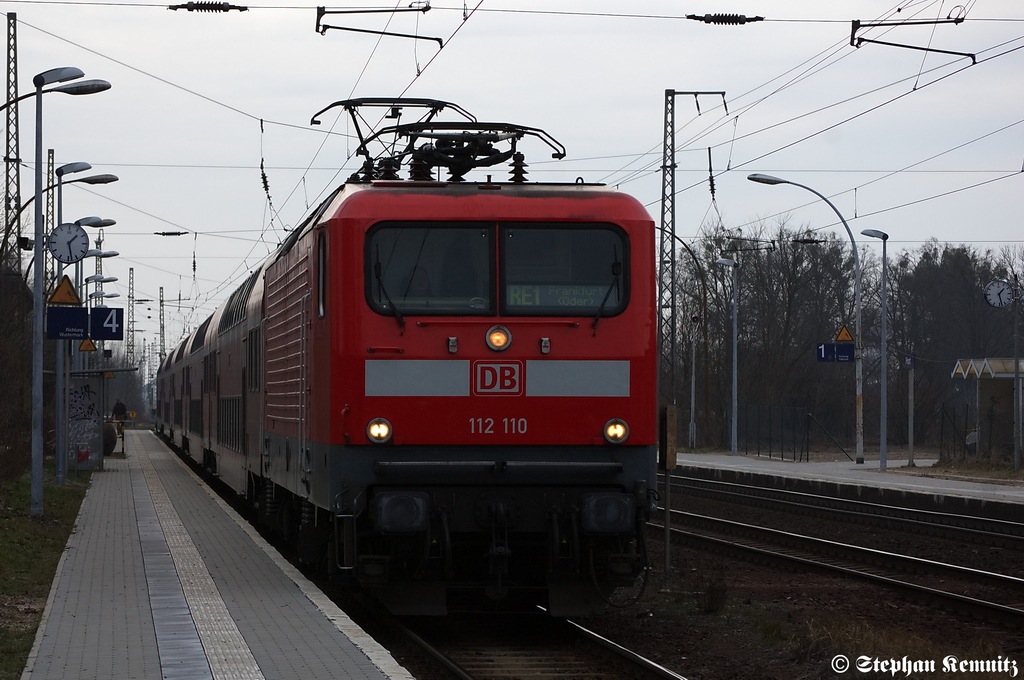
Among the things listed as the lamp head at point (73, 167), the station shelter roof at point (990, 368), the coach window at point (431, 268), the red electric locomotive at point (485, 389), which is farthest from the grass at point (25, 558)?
the station shelter roof at point (990, 368)

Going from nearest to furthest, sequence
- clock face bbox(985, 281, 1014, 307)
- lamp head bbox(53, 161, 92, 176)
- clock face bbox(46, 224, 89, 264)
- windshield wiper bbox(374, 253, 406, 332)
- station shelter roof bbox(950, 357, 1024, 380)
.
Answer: windshield wiper bbox(374, 253, 406, 332)
clock face bbox(46, 224, 89, 264)
lamp head bbox(53, 161, 92, 176)
clock face bbox(985, 281, 1014, 307)
station shelter roof bbox(950, 357, 1024, 380)

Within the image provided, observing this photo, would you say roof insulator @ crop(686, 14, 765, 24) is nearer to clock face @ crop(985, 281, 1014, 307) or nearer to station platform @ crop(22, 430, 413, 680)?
station platform @ crop(22, 430, 413, 680)

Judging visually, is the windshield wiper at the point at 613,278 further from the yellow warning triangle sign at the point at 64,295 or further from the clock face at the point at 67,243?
the yellow warning triangle sign at the point at 64,295

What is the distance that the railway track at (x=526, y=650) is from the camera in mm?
8461

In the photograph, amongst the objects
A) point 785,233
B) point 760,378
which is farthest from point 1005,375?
point 785,233

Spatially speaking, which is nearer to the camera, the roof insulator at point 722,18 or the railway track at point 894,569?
the railway track at point 894,569

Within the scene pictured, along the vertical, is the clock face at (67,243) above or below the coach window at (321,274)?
above

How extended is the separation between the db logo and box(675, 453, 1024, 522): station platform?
44.3ft

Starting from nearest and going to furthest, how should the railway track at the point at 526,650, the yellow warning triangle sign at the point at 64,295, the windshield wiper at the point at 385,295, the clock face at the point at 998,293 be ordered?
the railway track at the point at 526,650 → the windshield wiper at the point at 385,295 → the yellow warning triangle sign at the point at 64,295 → the clock face at the point at 998,293

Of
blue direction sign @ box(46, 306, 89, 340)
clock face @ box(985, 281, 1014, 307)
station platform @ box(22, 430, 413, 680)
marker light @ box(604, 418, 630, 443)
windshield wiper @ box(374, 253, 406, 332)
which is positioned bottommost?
station platform @ box(22, 430, 413, 680)

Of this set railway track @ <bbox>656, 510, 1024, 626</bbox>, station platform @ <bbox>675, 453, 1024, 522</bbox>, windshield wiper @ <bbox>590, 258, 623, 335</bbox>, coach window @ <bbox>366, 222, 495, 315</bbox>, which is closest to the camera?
coach window @ <bbox>366, 222, 495, 315</bbox>

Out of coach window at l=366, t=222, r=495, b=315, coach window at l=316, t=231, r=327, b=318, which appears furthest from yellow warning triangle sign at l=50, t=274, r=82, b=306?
coach window at l=366, t=222, r=495, b=315

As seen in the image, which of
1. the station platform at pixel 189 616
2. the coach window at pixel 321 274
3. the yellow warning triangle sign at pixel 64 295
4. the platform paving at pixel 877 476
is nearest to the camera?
the station platform at pixel 189 616

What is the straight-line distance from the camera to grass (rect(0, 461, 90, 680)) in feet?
30.2
